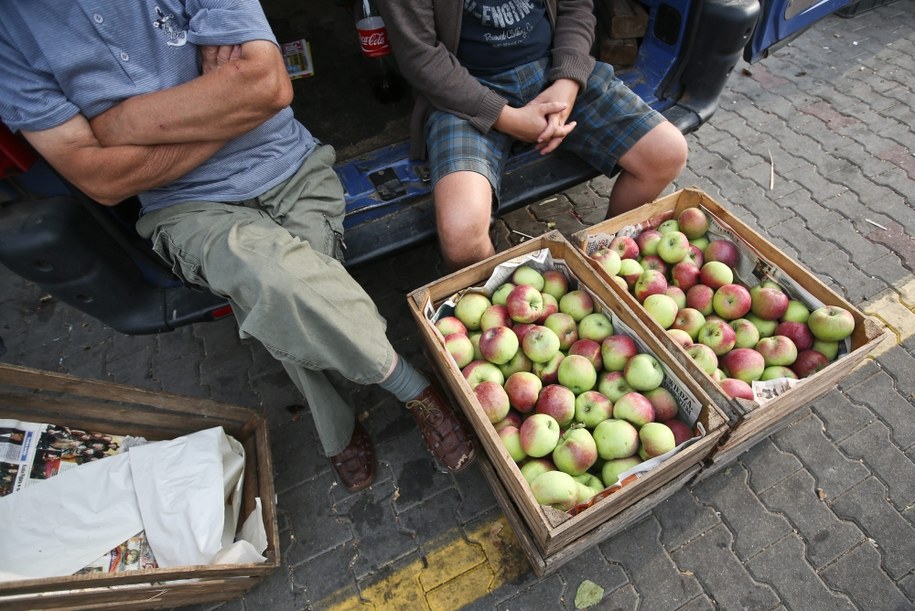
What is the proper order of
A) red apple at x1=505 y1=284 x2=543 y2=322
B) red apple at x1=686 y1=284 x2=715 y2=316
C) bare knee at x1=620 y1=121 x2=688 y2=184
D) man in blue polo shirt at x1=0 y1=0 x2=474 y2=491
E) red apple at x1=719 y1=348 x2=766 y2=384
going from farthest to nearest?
bare knee at x1=620 y1=121 x2=688 y2=184
red apple at x1=686 y1=284 x2=715 y2=316
red apple at x1=505 y1=284 x2=543 y2=322
red apple at x1=719 y1=348 x2=766 y2=384
man in blue polo shirt at x1=0 y1=0 x2=474 y2=491

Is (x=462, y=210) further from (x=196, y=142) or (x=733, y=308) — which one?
(x=733, y=308)

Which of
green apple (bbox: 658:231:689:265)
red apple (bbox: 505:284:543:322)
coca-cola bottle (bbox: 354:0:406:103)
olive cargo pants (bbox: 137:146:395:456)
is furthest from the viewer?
coca-cola bottle (bbox: 354:0:406:103)

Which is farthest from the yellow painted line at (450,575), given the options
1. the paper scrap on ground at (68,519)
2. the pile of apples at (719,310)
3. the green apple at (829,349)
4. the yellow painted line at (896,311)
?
the yellow painted line at (896,311)

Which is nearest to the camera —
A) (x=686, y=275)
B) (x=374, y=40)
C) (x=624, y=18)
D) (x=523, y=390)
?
(x=523, y=390)

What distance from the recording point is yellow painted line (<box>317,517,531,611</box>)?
1965mm

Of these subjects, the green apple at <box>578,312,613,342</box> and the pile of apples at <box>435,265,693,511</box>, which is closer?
the pile of apples at <box>435,265,693,511</box>

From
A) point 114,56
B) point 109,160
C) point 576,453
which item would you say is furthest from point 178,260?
point 576,453

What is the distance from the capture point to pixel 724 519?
2072mm

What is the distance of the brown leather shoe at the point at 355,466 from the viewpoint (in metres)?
2.21

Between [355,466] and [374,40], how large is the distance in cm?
196

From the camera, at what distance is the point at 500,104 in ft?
7.25

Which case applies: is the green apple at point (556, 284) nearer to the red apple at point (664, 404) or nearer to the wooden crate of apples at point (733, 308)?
the wooden crate of apples at point (733, 308)

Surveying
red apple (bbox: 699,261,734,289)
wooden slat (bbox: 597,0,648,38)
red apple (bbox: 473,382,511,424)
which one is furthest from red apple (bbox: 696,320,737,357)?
wooden slat (bbox: 597,0,648,38)

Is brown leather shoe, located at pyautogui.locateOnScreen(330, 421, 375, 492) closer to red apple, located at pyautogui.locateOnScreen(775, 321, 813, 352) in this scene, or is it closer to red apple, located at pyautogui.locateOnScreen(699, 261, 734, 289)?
red apple, located at pyautogui.locateOnScreen(699, 261, 734, 289)
